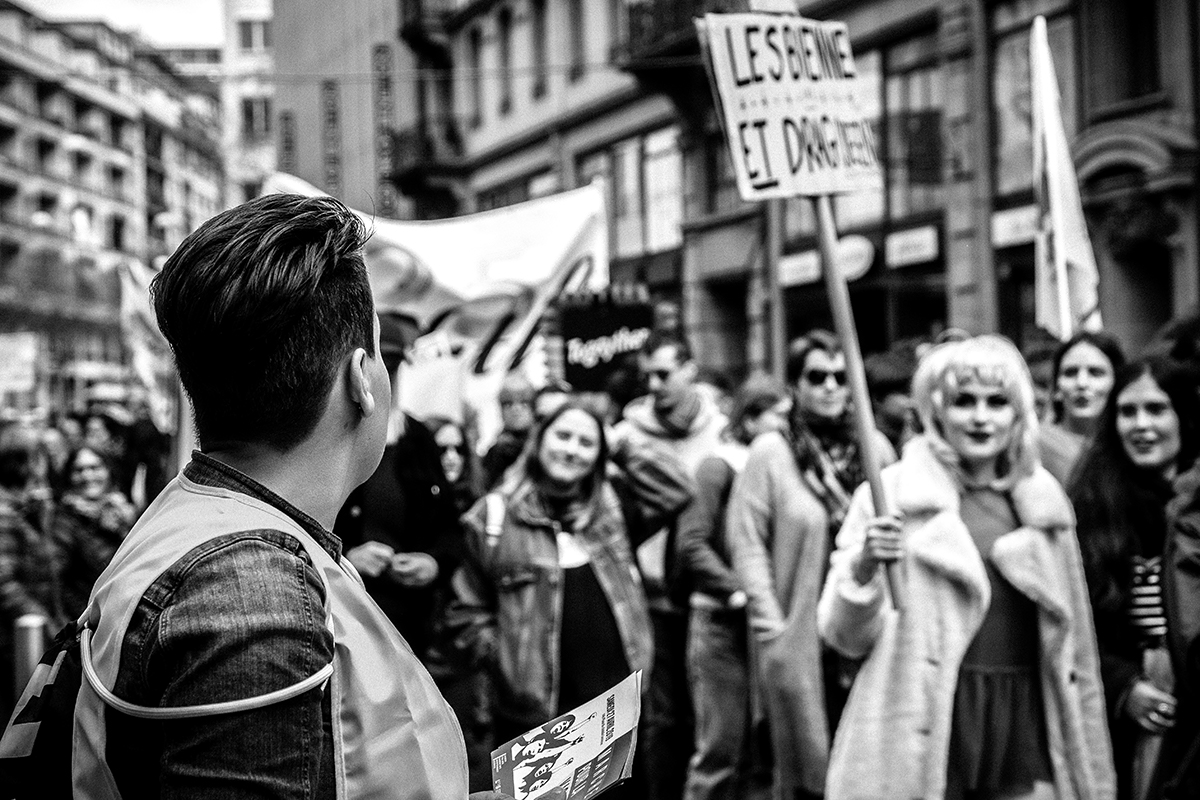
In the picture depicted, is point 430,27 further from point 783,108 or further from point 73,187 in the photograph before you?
point 73,187

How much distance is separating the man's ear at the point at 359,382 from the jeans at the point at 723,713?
15.6 feet

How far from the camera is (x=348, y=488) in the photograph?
180 cm

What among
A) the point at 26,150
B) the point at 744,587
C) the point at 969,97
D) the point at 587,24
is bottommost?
the point at 744,587

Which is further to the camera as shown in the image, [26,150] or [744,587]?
[26,150]

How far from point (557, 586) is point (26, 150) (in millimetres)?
73777

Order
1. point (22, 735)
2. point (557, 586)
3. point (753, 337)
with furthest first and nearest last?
point (753, 337), point (557, 586), point (22, 735)

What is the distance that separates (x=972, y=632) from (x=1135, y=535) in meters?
0.74

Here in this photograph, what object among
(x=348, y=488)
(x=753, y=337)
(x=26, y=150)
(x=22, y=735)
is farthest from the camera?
(x=26, y=150)

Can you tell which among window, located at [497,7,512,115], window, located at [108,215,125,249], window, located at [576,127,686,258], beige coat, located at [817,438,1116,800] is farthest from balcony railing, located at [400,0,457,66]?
window, located at [108,215,125,249]

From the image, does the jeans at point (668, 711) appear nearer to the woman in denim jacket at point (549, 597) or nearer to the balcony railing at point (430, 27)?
the woman in denim jacket at point (549, 597)

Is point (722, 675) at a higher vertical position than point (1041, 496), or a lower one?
lower

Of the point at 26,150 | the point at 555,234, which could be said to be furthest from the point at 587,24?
the point at 26,150

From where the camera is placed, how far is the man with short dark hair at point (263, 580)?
1485 millimetres

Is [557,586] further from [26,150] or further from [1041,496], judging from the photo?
[26,150]
